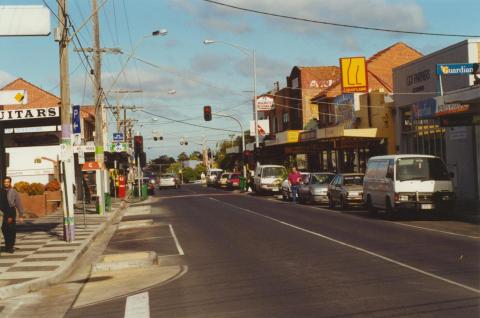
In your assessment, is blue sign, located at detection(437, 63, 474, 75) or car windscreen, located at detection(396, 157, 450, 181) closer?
car windscreen, located at detection(396, 157, 450, 181)

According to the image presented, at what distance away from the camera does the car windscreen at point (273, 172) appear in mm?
46719

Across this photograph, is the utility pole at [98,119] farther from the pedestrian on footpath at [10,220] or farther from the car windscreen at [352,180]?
the pedestrian on footpath at [10,220]

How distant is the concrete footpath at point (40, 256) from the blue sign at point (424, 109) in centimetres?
1428

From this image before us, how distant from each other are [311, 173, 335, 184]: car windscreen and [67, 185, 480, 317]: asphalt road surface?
13.7 m

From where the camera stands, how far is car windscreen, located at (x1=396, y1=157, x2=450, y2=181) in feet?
72.8

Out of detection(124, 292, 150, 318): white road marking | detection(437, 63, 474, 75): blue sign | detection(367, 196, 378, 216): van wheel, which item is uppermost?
detection(437, 63, 474, 75): blue sign

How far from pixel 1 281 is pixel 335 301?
586 centimetres

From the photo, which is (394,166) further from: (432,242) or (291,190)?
(291,190)

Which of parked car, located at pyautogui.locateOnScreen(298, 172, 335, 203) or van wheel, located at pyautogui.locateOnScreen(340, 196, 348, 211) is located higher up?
parked car, located at pyautogui.locateOnScreen(298, 172, 335, 203)

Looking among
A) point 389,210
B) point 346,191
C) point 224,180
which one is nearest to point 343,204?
point 346,191

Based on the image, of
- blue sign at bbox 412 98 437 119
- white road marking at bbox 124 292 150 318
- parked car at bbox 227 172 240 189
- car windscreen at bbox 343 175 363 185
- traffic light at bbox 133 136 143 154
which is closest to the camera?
white road marking at bbox 124 292 150 318

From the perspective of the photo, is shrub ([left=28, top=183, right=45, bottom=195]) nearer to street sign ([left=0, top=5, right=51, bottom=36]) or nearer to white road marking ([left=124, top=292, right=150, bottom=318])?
street sign ([left=0, top=5, right=51, bottom=36])

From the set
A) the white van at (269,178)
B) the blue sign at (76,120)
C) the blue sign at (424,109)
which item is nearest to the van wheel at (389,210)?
the blue sign at (424,109)

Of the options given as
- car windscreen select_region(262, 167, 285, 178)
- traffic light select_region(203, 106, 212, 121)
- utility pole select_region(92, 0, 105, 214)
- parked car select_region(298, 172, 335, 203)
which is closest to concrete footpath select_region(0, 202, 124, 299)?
utility pole select_region(92, 0, 105, 214)
